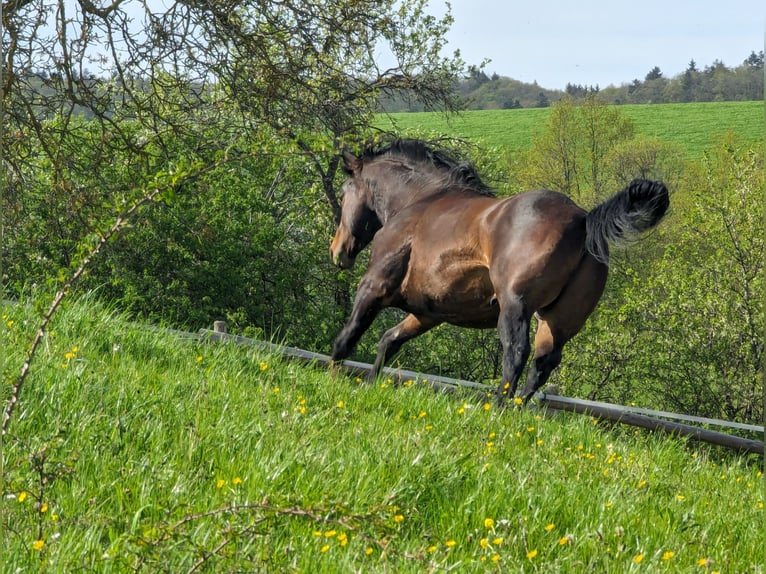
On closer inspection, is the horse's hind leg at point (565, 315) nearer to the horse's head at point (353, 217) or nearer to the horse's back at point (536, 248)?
the horse's back at point (536, 248)

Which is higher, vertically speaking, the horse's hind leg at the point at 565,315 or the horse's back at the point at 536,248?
the horse's back at the point at 536,248

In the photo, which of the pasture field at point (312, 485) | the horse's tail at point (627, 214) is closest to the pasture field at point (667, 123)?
the horse's tail at point (627, 214)

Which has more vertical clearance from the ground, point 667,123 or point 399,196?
point 667,123

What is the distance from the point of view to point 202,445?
12.9 feet

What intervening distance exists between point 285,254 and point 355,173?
10318 millimetres

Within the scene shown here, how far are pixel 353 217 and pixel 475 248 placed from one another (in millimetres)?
1790

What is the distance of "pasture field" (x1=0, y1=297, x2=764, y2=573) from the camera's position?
9.60ft

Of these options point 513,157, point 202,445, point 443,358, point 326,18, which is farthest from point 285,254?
point 513,157

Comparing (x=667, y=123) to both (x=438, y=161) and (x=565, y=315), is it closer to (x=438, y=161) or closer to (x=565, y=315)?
(x=438, y=161)

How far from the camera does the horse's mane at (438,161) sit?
26.4ft

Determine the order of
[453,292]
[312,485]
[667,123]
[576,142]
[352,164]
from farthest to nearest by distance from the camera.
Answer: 1. [667,123]
2. [576,142]
3. [352,164]
4. [453,292]
5. [312,485]

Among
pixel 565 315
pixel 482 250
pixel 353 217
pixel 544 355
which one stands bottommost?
pixel 544 355

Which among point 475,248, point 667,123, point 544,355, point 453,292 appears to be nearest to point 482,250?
point 475,248

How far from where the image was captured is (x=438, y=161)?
8.20m
